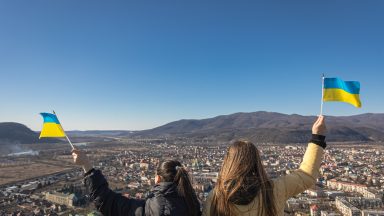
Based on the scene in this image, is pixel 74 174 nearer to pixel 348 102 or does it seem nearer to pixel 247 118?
pixel 348 102

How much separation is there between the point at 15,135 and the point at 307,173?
103 meters

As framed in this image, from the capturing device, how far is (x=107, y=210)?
4.67 feet

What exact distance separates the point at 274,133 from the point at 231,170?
325 feet

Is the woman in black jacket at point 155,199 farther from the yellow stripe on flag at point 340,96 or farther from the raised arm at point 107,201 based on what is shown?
the yellow stripe on flag at point 340,96

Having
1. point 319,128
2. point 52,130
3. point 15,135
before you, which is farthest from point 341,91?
point 15,135

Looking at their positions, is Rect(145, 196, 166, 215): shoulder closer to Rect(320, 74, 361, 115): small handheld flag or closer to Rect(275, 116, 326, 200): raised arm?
Rect(275, 116, 326, 200): raised arm

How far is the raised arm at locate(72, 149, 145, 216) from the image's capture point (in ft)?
4.62

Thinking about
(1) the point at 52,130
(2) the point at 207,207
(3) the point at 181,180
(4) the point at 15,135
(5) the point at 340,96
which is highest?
(5) the point at 340,96

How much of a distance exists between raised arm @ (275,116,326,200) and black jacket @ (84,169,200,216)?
448mm

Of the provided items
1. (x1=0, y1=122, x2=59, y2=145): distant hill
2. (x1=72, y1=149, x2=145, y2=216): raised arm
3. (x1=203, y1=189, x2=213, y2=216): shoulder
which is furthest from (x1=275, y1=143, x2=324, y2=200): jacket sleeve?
(x1=0, y1=122, x2=59, y2=145): distant hill

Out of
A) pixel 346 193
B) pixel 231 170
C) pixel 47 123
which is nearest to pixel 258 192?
pixel 231 170

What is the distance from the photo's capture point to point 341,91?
8.32 feet

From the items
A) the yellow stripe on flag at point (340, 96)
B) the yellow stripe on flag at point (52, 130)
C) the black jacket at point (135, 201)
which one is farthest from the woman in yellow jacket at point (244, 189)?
the yellow stripe on flag at point (52, 130)

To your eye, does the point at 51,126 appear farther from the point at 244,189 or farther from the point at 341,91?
the point at 341,91
